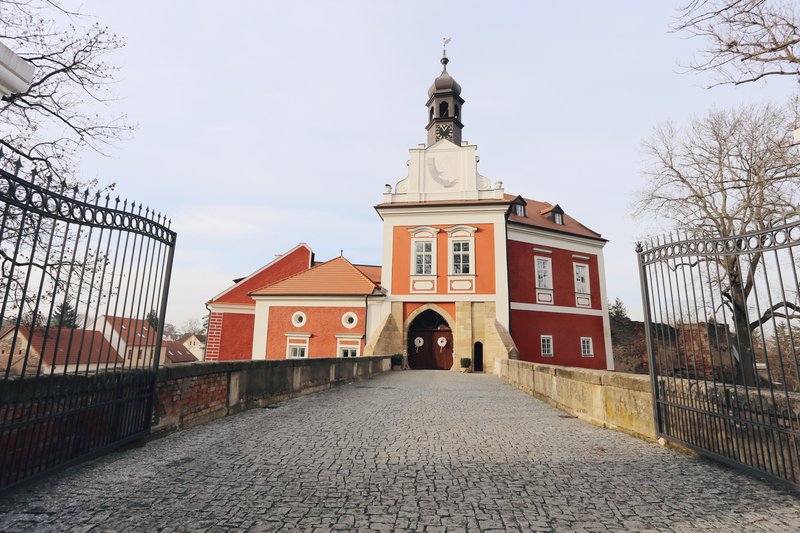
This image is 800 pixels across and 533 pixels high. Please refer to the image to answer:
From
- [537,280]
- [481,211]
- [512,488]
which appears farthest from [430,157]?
[512,488]

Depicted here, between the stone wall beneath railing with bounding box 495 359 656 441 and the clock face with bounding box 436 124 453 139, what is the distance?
19.1m

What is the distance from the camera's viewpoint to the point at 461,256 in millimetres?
21688

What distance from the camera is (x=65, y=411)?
3629 millimetres

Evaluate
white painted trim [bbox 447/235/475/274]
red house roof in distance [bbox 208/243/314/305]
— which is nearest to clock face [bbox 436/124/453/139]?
white painted trim [bbox 447/235/475/274]

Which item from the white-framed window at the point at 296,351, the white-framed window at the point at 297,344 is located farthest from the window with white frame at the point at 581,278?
the white-framed window at the point at 296,351

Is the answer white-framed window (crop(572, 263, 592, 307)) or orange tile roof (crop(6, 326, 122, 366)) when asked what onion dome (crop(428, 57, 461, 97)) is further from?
orange tile roof (crop(6, 326, 122, 366))

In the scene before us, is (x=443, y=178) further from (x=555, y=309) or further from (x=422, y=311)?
(x=555, y=309)

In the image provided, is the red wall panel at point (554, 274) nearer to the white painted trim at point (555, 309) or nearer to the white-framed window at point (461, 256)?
the white painted trim at point (555, 309)

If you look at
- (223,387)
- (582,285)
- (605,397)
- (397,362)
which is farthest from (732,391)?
(582,285)

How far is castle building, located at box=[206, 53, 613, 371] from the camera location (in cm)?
2097

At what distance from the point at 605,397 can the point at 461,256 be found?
51.4 feet

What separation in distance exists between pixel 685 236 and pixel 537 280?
62.9 feet

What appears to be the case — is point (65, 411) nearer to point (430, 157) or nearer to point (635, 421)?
point (635, 421)

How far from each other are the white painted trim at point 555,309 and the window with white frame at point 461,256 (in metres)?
3.19
